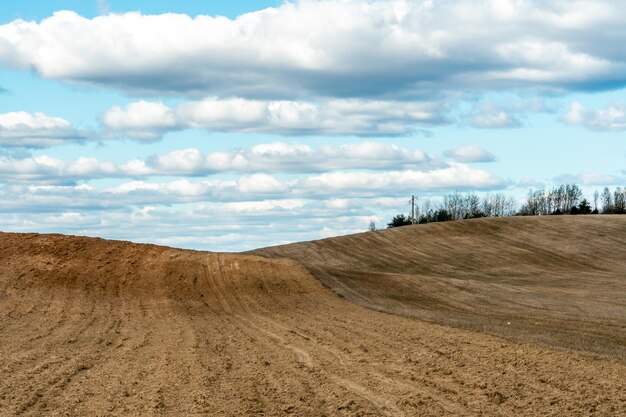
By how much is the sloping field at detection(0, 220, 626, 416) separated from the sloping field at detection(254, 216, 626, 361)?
2.95 m

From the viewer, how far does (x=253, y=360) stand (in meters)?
17.6

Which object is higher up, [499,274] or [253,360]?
[253,360]

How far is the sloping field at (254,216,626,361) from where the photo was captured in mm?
27359

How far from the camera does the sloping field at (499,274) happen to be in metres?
27.4

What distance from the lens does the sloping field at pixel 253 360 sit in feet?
42.6

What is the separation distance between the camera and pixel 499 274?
178ft

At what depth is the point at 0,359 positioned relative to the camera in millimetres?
18359

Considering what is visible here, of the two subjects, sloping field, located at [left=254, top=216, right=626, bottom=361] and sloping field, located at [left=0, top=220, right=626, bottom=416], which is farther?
sloping field, located at [left=254, top=216, right=626, bottom=361]

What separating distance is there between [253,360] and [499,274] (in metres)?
39.1

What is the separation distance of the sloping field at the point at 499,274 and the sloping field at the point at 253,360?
2947 millimetres

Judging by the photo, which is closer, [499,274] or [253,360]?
[253,360]

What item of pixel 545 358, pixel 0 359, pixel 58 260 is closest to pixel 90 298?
pixel 58 260

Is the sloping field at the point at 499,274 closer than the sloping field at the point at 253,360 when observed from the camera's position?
No

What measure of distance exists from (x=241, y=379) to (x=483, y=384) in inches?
169
